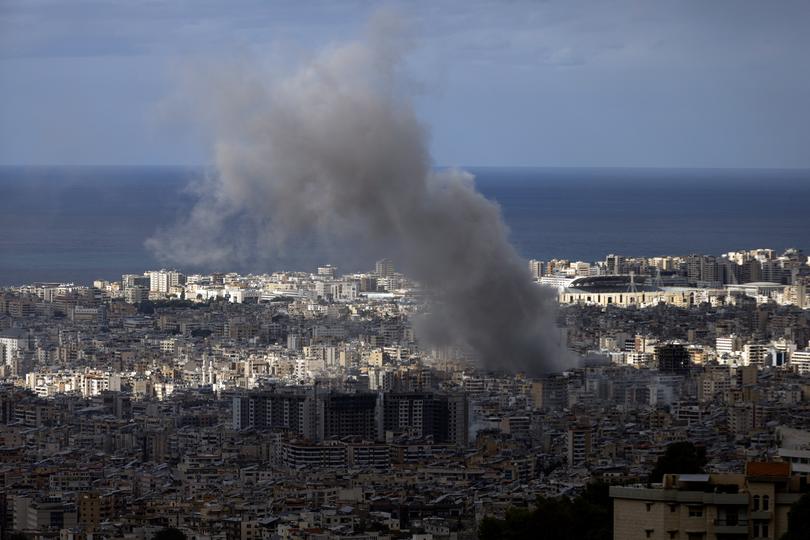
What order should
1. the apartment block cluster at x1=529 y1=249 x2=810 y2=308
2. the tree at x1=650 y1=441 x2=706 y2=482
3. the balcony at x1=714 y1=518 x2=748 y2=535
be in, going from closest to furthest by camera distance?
the balcony at x1=714 y1=518 x2=748 y2=535
the tree at x1=650 y1=441 x2=706 y2=482
the apartment block cluster at x1=529 y1=249 x2=810 y2=308

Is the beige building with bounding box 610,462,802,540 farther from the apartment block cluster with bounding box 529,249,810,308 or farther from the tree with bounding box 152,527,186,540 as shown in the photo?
the apartment block cluster with bounding box 529,249,810,308

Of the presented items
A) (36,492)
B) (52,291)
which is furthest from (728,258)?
(36,492)

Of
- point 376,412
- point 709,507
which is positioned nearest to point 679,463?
point 709,507

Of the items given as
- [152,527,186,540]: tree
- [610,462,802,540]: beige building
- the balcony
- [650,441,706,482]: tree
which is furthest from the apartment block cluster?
the balcony

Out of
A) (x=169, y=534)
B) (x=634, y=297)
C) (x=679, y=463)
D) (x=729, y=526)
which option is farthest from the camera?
(x=634, y=297)

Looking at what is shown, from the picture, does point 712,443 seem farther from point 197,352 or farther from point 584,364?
point 197,352

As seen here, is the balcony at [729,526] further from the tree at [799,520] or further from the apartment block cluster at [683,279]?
the apartment block cluster at [683,279]

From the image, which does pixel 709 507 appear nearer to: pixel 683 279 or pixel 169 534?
pixel 169 534
